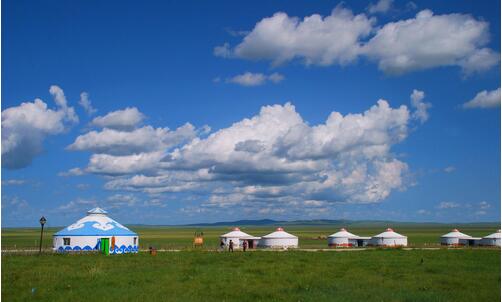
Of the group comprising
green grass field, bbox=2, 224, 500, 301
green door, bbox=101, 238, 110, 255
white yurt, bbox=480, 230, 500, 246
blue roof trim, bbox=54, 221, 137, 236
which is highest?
blue roof trim, bbox=54, 221, 137, 236

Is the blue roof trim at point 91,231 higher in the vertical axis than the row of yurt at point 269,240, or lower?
higher

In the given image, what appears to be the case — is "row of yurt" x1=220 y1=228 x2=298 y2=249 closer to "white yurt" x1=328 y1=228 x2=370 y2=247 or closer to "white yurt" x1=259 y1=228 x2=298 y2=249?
"white yurt" x1=259 y1=228 x2=298 y2=249

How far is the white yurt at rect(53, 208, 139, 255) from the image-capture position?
5444 centimetres

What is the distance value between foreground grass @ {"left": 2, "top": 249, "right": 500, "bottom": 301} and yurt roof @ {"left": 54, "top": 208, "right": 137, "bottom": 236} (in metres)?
16.9

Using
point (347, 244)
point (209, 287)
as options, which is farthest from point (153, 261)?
point (347, 244)

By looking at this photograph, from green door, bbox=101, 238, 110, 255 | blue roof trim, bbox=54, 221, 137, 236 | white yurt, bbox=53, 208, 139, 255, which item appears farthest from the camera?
blue roof trim, bbox=54, 221, 137, 236

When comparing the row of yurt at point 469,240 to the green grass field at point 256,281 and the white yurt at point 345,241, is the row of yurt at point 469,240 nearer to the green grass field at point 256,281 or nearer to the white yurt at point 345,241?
the white yurt at point 345,241

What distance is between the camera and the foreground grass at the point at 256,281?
2266 centimetres

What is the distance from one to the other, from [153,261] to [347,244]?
44.8 metres

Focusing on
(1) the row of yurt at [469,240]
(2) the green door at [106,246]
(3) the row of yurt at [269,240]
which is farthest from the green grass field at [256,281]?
(1) the row of yurt at [469,240]

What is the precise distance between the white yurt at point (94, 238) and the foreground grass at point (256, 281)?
1647 centimetres

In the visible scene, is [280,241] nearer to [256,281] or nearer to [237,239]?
[237,239]

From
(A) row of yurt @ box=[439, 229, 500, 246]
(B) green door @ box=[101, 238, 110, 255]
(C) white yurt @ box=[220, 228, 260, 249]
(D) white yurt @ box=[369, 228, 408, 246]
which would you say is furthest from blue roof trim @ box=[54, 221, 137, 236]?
(A) row of yurt @ box=[439, 229, 500, 246]

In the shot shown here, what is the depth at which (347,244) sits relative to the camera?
79000mm
